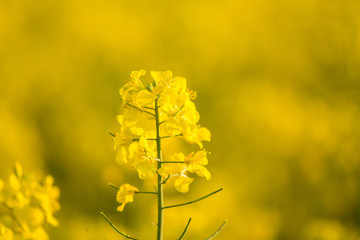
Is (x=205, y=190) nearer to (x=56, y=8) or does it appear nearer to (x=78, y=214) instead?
(x=78, y=214)

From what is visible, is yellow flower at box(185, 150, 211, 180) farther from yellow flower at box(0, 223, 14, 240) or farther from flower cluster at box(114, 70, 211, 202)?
yellow flower at box(0, 223, 14, 240)

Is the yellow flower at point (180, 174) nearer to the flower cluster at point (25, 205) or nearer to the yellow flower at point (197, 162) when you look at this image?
the yellow flower at point (197, 162)

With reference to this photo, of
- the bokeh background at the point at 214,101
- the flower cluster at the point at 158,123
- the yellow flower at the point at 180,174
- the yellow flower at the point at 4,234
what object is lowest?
the yellow flower at the point at 4,234

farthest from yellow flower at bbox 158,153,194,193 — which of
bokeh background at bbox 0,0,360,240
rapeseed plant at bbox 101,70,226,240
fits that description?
bokeh background at bbox 0,0,360,240

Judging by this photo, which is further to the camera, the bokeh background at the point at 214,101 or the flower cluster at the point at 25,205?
the bokeh background at the point at 214,101

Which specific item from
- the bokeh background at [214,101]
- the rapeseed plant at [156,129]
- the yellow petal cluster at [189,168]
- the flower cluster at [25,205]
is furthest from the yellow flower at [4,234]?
the bokeh background at [214,101]

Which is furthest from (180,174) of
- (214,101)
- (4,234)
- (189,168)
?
(214,101)

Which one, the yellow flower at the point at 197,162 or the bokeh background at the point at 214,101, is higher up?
the bokeh background at the point at 214,101

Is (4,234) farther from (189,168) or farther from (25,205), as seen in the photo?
(189,168)
